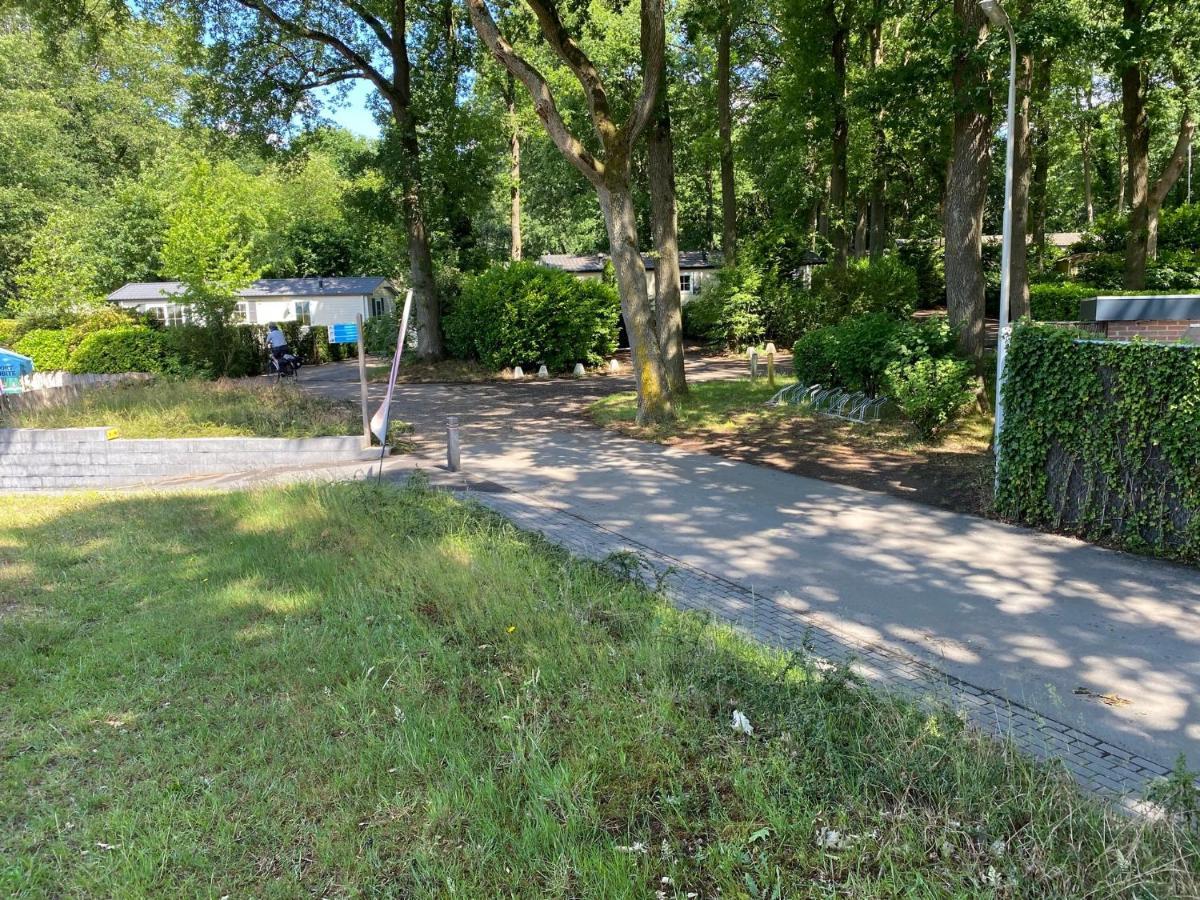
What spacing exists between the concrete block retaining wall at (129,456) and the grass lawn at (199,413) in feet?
1.83

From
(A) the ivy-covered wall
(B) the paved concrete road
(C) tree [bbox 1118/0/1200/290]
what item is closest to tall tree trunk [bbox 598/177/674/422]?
(B) the paved concrete road

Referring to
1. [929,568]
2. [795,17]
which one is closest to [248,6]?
[795,17]

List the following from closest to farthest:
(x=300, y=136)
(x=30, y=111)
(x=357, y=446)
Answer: (x=357, y=446) < (x=300, y=136) < (x=30, y=111)

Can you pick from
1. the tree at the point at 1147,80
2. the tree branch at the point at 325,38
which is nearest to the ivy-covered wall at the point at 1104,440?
the tree at the point at 1147,80

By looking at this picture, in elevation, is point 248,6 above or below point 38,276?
above

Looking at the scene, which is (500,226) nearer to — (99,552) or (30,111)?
(30,111)

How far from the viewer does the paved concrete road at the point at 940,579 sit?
5.08 meters

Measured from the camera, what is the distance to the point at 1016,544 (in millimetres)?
7941

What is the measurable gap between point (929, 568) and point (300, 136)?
2250 cm

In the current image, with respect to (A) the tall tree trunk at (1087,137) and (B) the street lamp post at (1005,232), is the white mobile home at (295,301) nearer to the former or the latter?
(A) the tall tree trunk at (1087,137)

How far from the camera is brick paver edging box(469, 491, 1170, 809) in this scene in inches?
164

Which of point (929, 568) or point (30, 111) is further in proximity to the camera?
point (30, 111)

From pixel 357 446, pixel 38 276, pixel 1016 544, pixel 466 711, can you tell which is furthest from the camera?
pixel 38 276

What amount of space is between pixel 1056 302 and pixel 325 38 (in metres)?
23.0
